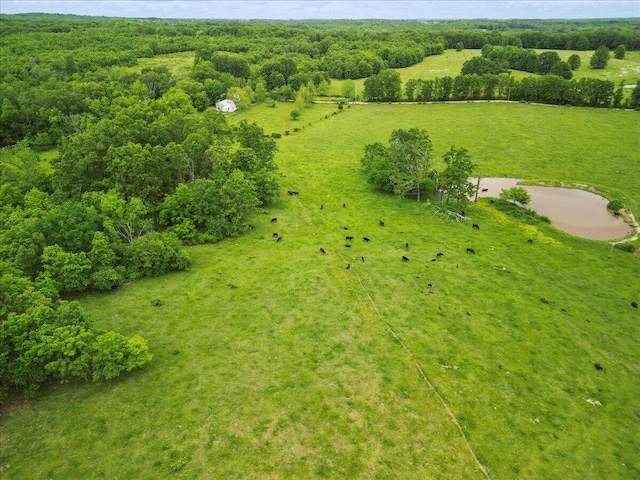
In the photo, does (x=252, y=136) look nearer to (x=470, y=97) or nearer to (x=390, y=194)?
(x=390, y=194)

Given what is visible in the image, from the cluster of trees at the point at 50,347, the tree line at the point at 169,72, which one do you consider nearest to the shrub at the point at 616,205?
the cluster of trees at the point at 50,347

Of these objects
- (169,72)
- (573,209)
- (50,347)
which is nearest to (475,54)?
(169,72)

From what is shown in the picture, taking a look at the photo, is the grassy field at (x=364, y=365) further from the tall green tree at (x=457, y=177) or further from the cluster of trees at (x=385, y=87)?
the cluster of trees at (x=385, y=87)

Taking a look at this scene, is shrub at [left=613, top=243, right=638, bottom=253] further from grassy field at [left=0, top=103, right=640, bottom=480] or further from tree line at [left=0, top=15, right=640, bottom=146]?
tree line at [left=0, top=15, right=640, bottom=146]

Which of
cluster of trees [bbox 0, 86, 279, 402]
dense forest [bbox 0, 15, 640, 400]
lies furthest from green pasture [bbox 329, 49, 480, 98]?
cluster of trees [bbox 0, 86, 279, 402]

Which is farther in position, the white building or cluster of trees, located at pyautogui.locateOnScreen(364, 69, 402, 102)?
cluster of trees, located at pyautogui.locateOnScreen(364, 69, 402, 102)

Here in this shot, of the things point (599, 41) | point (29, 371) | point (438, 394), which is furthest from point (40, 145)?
point (599, 41)
